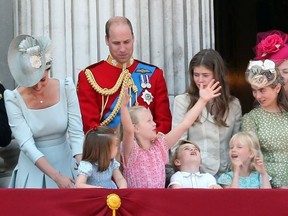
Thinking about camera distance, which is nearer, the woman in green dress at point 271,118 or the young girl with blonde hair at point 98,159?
the young girl with blonde hair at point 98,159

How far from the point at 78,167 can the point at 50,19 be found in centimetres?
190

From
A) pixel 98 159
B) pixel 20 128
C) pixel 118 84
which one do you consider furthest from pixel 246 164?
pixel 20 128

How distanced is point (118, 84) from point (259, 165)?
1.23m

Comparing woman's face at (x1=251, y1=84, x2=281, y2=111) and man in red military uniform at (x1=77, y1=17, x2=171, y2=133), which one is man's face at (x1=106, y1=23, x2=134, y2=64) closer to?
man in red military uniform at (x1=77, y1=17, x2=171, y2=133)

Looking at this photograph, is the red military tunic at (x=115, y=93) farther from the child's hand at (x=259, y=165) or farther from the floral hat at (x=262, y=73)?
the child's hand at (x=259, y=165)

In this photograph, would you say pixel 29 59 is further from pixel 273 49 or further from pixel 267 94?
pixel 273 49

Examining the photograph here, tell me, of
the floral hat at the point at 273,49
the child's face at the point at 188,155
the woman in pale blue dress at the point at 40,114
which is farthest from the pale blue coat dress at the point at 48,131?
the floral hat at the point at 273,49

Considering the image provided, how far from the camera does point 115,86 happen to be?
25.1ft

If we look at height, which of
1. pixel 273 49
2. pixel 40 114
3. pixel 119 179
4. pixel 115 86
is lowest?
pixel 119 179

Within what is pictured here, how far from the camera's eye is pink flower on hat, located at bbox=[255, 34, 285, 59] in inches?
304

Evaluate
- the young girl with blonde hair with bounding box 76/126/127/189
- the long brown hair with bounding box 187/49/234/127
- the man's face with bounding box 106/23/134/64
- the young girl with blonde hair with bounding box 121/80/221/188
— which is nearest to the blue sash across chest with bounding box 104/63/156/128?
the man's face with bounding box 106/23/134/64

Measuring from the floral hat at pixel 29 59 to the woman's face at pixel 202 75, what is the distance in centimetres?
104

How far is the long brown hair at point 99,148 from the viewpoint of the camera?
21.7 feet

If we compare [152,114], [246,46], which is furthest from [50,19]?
[246,46]
